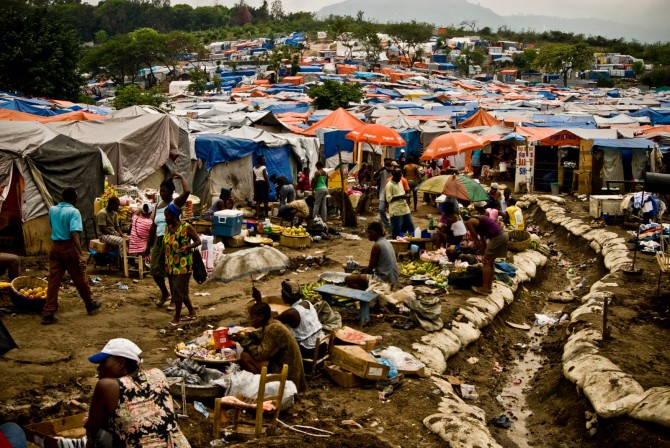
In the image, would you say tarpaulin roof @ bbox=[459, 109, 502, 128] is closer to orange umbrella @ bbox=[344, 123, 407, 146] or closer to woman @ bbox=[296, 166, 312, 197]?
orange umbrella @ bbox=[344, 123, 407, 146]

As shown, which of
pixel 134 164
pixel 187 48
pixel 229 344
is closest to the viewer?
pixel 229 344

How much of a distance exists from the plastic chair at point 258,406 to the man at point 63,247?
3.13 m

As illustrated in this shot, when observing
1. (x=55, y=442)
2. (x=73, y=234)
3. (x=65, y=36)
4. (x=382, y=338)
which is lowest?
(x=382, y=338)

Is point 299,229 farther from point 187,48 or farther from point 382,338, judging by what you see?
point 187,48

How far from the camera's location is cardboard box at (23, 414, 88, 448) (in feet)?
16.3

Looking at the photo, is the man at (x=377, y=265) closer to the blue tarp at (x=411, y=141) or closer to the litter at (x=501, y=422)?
the litter at (x=501, y=422)

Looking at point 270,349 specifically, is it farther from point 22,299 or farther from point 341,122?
point 341,122

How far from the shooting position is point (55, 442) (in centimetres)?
487

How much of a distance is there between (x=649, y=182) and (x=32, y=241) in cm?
957

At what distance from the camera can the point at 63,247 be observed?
806 cm

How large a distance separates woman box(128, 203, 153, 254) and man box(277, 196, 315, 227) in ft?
14.9

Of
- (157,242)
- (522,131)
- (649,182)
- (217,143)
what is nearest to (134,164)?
(217,143)

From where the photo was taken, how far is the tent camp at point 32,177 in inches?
440

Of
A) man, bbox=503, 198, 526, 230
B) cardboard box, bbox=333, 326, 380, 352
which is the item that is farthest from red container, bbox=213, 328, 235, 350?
man, bbox=503, 198, 526, 230
